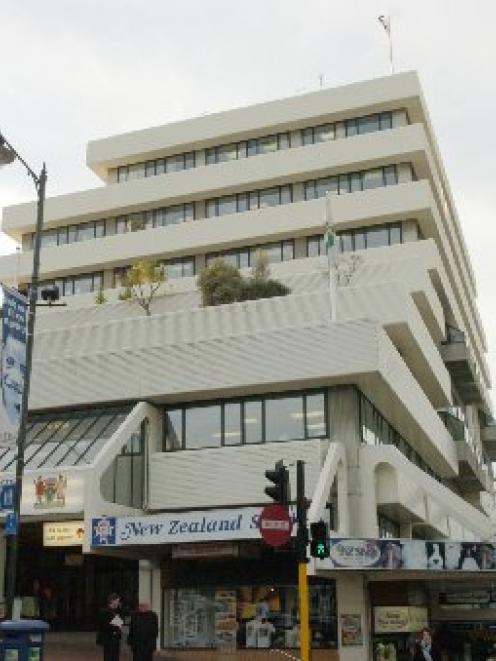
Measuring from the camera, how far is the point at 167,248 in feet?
177

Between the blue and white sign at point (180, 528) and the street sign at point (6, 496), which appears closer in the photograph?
the street sign at point (6, 496)

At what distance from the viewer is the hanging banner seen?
17.7 meters

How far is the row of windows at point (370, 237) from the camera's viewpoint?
50.1m

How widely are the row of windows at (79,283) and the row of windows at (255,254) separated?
7516 mm

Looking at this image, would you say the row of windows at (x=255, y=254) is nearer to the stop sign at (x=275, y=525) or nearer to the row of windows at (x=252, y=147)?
the row of windows at (x=252, y=147)

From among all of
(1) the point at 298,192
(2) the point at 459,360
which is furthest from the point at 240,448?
(1) the point at 298,192

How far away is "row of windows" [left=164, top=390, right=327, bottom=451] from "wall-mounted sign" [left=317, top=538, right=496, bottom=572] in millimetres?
4760

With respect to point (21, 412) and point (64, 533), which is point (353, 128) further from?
point (21, 412)

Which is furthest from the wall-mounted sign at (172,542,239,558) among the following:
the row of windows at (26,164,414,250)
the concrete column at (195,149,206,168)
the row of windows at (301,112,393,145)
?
the concrete column at (195,149,206,168)

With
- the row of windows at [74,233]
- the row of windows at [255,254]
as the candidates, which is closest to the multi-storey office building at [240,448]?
the row of windows at [255,254]

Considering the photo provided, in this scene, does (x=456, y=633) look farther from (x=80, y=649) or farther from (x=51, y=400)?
(x=51, y=400)

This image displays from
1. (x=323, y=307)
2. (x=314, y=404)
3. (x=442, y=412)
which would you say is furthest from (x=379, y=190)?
(x=314, y=404)

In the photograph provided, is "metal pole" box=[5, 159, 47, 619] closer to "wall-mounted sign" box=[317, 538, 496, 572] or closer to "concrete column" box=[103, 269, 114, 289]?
"wall-mounted sign" box=[317, 538, 496, 572]

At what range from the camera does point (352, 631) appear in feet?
84.4
